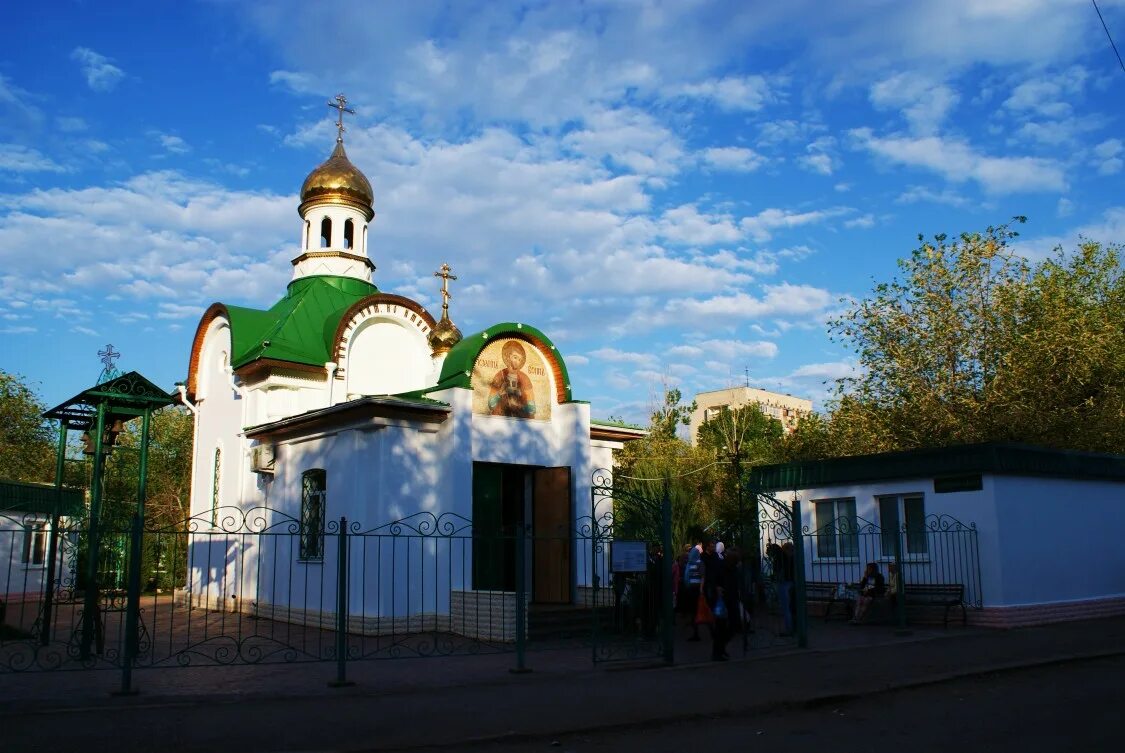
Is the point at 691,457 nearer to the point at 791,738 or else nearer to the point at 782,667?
the point at 782,667

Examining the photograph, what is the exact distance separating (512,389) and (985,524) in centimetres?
867

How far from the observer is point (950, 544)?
52.5 feet

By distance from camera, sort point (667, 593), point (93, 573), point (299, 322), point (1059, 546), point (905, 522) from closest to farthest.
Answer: point (93, 573) → point (667, 593) → point (1059, 546) → point (905, 522) → point (299, 322)

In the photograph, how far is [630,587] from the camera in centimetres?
1481

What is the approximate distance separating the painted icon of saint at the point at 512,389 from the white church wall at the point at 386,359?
164 inches

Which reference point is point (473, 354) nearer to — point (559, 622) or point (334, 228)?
point (559, 622)

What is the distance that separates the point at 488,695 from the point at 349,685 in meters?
1.70

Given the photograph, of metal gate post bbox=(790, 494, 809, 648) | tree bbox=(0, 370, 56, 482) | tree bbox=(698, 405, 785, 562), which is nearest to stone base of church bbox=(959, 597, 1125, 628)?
metal gate post bbox=(790, 494, 809, 648)

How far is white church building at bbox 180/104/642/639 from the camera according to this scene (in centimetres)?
1569

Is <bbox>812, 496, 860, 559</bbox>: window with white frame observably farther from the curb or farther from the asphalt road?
the asphalt road

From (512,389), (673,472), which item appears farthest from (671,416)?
(512,389)

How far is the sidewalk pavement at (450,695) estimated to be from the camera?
775cm

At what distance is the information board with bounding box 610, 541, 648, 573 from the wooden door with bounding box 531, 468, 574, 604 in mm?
4877

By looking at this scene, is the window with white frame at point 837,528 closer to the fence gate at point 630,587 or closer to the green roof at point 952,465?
the green roof at point 952,465
